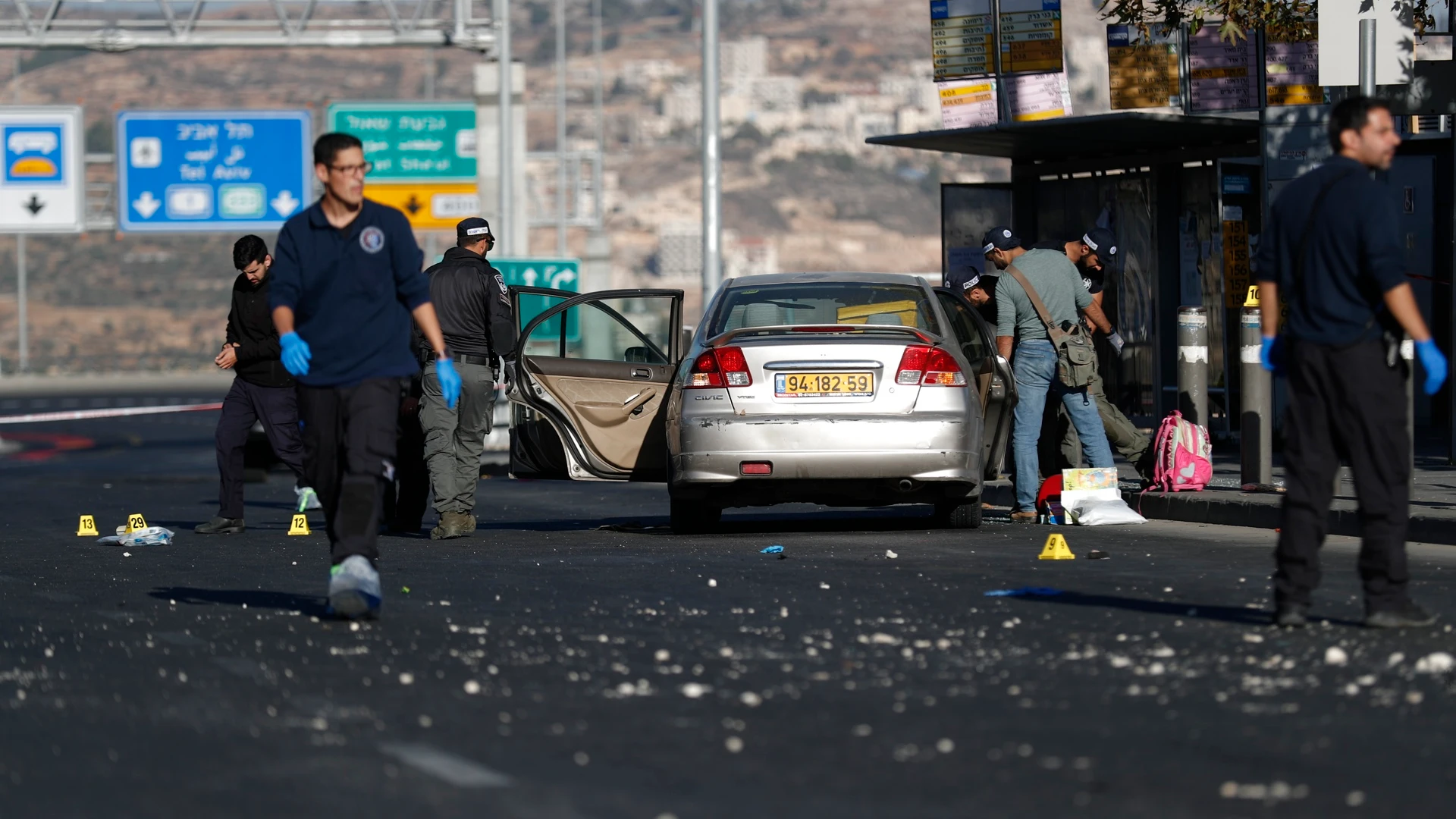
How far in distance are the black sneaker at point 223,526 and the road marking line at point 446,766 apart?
8.52 metres

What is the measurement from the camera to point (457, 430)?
12805 mm

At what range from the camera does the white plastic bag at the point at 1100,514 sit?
1277 centimetres

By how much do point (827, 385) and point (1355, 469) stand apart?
14.7ft

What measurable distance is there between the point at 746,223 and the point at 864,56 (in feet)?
188

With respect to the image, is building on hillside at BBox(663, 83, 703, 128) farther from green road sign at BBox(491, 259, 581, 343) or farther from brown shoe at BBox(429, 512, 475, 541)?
brown shoe at BBox(429, 512, 475, 541)

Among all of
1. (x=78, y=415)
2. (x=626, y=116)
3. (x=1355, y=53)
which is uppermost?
(x=626, y=116)

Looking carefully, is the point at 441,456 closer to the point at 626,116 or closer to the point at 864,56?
the point at 626,116

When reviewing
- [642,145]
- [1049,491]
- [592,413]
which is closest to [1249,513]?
[1049,491]

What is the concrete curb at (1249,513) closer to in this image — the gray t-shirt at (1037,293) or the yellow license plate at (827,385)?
the gray t-shirt at (1037,293)

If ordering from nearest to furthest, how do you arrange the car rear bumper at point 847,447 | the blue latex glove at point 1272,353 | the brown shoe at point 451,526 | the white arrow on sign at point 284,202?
the blue latex glove at point 1272,353 → the car rear bumper at point 847,447 → the brown shoe at point 451,526 → the white arrow on sign at point 284,202

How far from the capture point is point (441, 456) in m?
12.8

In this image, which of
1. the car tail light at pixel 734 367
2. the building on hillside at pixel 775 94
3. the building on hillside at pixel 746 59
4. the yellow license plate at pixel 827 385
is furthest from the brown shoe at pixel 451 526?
the building on hillside at pixel 746 59

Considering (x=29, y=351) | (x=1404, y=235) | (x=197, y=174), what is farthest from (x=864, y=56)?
(x=1404, y=235)

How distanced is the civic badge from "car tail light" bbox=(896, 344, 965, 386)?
406 cm
